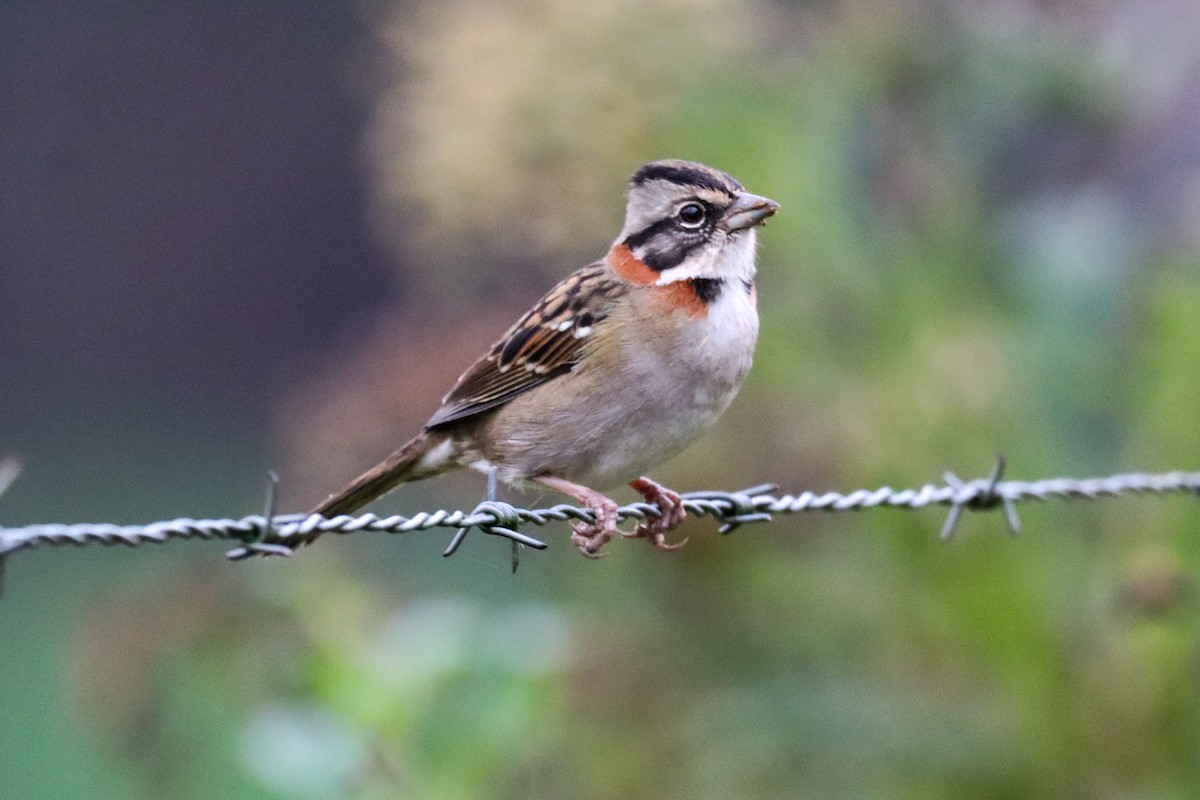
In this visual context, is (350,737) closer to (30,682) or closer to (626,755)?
(626,755)

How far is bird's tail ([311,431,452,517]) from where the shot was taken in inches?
176

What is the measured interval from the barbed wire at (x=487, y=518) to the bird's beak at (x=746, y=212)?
0.72 m

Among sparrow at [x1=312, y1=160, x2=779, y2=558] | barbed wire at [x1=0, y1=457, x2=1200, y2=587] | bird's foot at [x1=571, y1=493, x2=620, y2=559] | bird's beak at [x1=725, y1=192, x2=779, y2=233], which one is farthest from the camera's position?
bird's beak at [x1=725, y1=192, x2=779, y2=233]

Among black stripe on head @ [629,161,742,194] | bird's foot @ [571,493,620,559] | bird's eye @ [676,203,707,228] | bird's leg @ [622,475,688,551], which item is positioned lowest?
bird's foot @ [571,493,620,559]

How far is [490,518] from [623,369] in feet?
3.31

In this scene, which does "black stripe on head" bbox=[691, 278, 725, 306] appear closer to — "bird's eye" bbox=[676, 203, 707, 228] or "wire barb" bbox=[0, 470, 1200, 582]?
"bird's eye" bbox=[676, 203, 707, 228]

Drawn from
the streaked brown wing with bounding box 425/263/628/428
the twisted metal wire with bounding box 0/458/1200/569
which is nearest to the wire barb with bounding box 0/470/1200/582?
the twisted metal wire with bounding box 0/458/1200/569

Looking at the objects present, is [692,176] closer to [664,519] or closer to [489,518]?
[664,519]

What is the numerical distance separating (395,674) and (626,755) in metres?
1.30

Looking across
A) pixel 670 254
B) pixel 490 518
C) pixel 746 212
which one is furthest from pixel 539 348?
pixel 490 518

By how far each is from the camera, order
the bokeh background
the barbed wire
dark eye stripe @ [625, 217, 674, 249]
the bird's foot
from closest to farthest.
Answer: the barbed wire, the bird's foot, dark eye stripe @ [625, 217, 674, 249], the bokeh background

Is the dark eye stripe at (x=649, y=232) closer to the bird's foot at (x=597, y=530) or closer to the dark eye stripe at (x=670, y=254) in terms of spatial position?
the dark eye stripe at (x=670, y=254)

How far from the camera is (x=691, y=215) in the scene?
4.53 m

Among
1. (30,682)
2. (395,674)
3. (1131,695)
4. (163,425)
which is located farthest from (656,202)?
(163,425)
